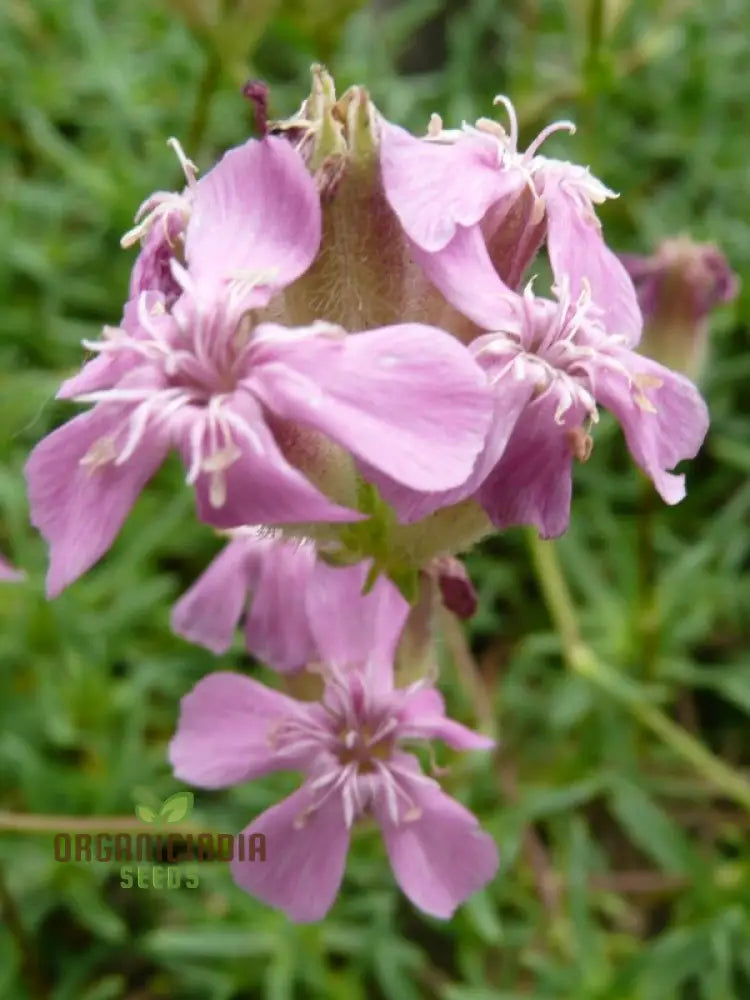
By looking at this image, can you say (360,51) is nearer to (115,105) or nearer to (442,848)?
(115,105)

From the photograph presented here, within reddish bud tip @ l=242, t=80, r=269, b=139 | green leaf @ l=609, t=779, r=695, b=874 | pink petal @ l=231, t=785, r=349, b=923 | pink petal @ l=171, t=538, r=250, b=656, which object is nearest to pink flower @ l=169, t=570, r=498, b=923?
pink petal @ l=231, t=785, r=349, b=923

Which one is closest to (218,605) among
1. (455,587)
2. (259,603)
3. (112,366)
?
(259,603)

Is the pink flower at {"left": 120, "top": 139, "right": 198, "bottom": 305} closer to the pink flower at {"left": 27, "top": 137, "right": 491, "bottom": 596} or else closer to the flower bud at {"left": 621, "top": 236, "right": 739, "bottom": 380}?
the pink flower at {"left": 27, "top": 137, "right": 491, "bottom": 596}

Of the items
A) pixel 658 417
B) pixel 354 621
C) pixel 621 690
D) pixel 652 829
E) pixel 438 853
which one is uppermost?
pixel 658 417

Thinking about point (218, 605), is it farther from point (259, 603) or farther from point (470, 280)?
point (470, 280)

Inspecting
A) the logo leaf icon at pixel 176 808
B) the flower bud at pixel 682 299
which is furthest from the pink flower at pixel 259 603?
the flower bud at pixel 682 299

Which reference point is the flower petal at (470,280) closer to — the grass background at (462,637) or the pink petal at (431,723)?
the pink petal at (431,723)

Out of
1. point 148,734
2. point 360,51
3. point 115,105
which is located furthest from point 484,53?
point 148,734
